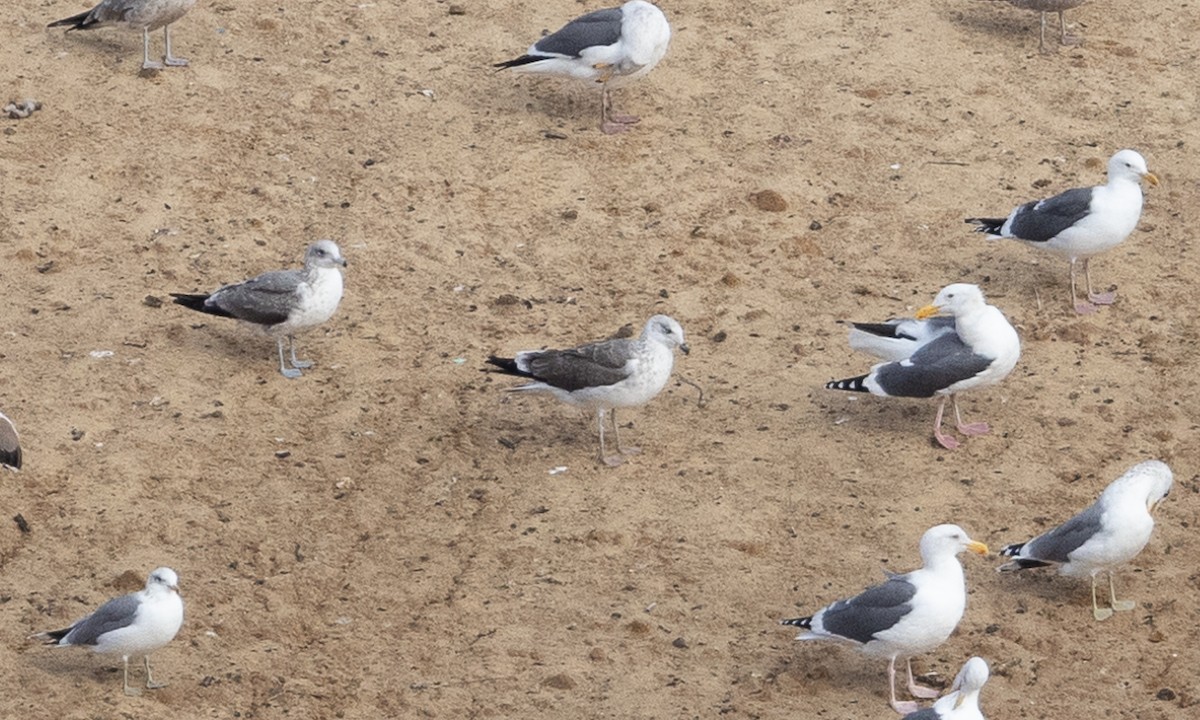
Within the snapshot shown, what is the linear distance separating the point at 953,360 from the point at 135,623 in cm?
473

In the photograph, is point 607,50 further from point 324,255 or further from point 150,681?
point 150,681

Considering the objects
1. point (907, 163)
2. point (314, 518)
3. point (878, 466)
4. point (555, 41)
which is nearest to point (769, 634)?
point (878, 466)

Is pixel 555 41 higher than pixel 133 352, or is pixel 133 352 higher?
pixel 555 41

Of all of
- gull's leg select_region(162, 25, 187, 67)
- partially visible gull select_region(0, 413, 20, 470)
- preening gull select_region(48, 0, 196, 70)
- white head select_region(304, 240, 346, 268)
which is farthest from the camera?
gull's leg select_region(162, 25, 187, 67)

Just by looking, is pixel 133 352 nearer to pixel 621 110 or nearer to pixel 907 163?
pixel 621 110

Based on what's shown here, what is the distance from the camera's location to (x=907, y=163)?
13.3m

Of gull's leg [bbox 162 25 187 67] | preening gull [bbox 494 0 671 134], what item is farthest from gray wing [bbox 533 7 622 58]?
gull's leg [bbox 162 25 187 67]

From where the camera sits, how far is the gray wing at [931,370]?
34.2ft

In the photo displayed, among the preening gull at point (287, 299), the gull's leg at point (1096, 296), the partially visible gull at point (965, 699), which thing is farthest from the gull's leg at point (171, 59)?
the partially visible gull at point (965, 699)

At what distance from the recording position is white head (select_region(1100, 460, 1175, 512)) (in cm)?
910

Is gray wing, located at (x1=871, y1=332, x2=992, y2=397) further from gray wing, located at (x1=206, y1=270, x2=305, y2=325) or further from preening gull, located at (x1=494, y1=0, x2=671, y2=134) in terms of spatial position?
preening gull, located at (x1=494, y1=0, x2=671, y2=134)

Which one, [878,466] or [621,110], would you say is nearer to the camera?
[878,466]

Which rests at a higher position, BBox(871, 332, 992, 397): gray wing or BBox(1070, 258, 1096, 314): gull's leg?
BBox(871, 332, 992, 397): gray wing

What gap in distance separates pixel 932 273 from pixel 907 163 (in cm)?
140
